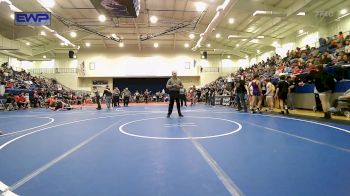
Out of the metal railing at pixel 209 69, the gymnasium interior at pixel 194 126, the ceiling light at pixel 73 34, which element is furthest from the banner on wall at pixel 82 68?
the metal railing at pixel 209 69

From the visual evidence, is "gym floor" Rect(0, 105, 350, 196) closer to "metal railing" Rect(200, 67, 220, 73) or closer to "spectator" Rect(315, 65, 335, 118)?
"spectator" Rect(315, 65, 335, 118)

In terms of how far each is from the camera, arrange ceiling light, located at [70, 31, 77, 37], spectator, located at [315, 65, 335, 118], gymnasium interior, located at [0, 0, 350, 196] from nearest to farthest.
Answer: gymnasium interior, located at [0, 0, 350, 196]
spectator, located at [315, 65, 335, 118]
ceiling light, located at [70, 31, 77, 37]

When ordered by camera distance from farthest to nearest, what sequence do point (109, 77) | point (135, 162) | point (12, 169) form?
point (109, 77), point (135, 162), point (12, 169)

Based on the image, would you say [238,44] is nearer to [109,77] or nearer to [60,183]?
[109,77]

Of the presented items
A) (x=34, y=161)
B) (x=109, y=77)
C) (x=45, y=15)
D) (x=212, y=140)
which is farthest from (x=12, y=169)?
(x=109, y=77)

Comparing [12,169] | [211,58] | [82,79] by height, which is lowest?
[12,169]

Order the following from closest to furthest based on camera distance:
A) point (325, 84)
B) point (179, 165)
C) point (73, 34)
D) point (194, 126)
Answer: point (179, 165) < point (194, 126) < point (325, 84) < point (73, 34)

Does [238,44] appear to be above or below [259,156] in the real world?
above

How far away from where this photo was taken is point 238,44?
32938mm

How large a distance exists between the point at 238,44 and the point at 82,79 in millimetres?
22140

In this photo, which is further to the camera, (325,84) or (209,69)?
(209,69)

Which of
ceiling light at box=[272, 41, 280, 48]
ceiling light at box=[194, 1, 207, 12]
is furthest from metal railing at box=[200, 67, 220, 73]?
ceiling light at box=[194, 1, 207, 12]

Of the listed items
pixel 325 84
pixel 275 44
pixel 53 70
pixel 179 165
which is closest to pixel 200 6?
pixel 325 84

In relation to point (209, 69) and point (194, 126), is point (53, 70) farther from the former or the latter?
point (194, 126)
